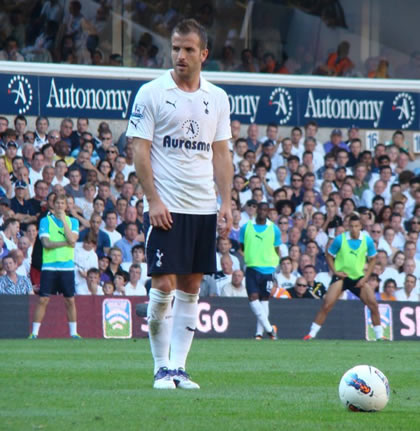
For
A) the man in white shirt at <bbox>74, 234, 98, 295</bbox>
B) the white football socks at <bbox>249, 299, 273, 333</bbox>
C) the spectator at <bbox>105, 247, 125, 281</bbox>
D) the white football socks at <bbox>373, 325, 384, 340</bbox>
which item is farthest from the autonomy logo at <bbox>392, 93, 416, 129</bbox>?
the man in white shirt at <bbox>74, 234, 98, 295</bbox>

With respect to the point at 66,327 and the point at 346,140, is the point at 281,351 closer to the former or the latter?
the point at 66,327

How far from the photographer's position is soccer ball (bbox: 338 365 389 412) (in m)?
6.41

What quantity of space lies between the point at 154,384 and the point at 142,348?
19.2 feet

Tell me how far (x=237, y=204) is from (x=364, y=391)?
44.5ft

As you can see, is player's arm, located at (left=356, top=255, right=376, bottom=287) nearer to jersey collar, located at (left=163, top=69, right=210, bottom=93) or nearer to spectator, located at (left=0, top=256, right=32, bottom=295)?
spectator, located at (left=0, top=256, right=32, bottom=295)

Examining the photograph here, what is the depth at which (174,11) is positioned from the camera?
77.2 ft

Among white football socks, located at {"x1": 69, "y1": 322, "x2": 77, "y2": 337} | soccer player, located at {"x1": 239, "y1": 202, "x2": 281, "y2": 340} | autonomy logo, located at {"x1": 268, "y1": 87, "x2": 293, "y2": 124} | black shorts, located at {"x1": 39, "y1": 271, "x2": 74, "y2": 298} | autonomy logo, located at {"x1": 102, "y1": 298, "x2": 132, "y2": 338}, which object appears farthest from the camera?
autonomy logo, located at {"x1": 268, "y1": 87, "x2": 293, "y2": 124}

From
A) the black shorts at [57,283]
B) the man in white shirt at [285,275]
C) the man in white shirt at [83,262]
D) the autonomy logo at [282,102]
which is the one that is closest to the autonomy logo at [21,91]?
the man in white shirt at [83,262]

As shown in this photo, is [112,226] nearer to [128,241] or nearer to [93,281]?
[128,241]

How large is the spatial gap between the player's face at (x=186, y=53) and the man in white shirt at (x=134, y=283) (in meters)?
10.9

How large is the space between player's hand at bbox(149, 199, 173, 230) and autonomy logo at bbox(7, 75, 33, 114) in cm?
1529

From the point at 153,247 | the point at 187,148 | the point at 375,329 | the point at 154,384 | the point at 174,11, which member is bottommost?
the point at 375,329

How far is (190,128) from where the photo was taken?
24.8 ft

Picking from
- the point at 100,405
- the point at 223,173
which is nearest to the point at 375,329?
the point at 223,173
